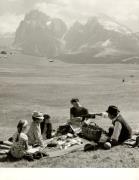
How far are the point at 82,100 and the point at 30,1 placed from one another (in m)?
11.8

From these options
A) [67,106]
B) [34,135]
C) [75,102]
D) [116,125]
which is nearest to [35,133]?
[34,135]

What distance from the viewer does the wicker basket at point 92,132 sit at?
10578mm

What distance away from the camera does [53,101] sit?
2306 centimetres

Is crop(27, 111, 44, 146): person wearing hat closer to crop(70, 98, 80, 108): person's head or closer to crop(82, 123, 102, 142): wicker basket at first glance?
crop(82, 123, 102, 142): wicker basket

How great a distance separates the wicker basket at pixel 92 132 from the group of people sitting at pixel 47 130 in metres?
0.31

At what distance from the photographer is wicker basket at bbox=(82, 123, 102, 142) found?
1058 centimetres

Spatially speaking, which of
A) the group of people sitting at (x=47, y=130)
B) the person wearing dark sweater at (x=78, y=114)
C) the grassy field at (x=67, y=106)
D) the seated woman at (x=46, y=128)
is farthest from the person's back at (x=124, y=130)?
the seated woman at (x=46, y=128)

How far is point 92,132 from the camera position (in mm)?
10688

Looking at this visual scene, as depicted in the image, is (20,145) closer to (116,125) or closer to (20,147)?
(20,147)

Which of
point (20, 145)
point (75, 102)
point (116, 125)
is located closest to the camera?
point (20, 145)

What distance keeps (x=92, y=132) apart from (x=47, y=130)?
1.65m

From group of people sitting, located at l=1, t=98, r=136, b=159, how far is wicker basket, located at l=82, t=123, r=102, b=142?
31cm

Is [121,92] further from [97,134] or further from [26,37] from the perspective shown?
[26,37]

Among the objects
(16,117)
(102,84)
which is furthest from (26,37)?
(16,117)
